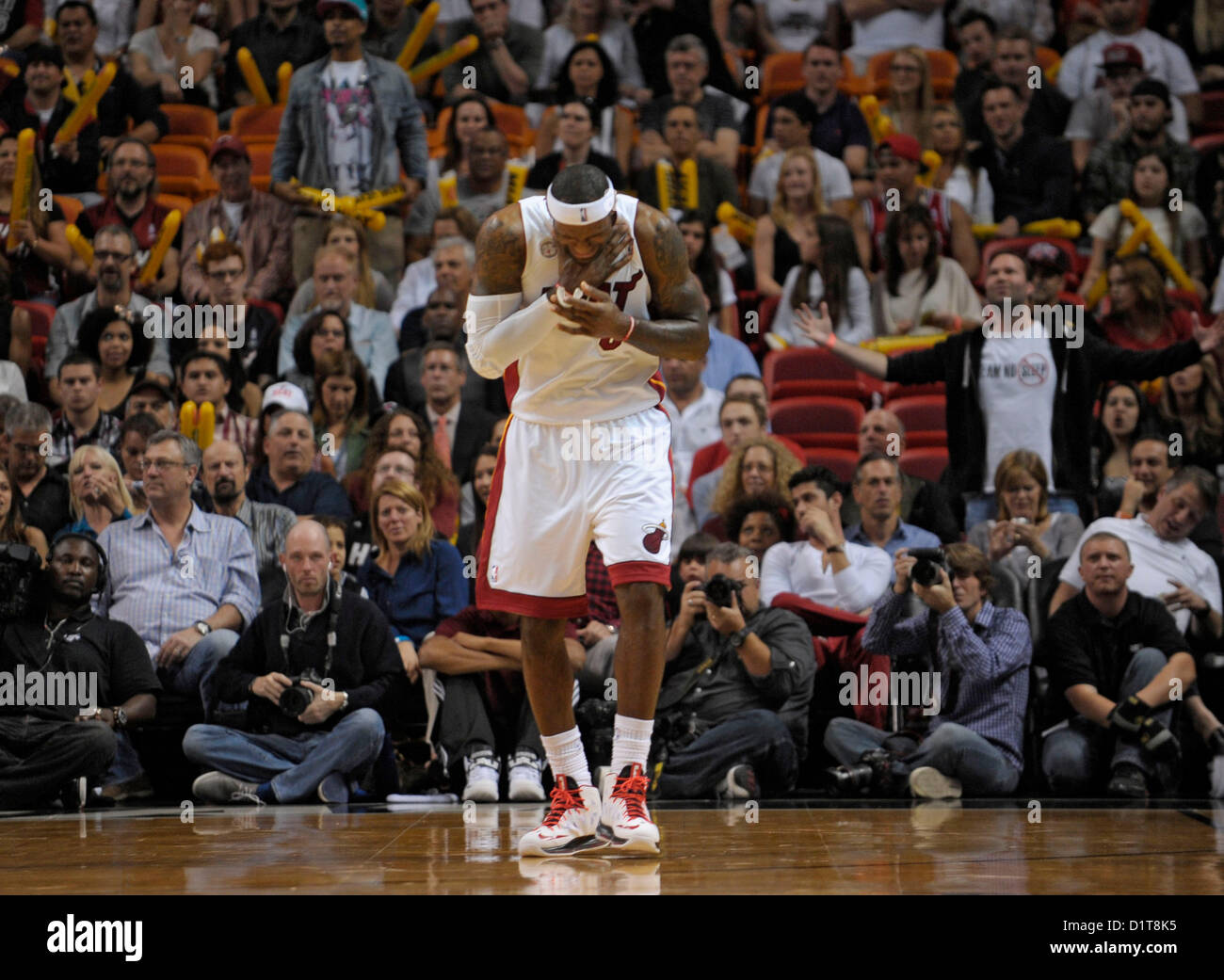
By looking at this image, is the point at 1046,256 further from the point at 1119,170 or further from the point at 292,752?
the point at 292,752

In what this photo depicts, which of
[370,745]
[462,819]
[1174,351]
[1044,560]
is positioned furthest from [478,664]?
[1174,351]

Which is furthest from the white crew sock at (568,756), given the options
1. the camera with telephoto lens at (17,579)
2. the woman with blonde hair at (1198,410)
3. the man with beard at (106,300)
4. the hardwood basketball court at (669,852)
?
the man with beard at (106,300)

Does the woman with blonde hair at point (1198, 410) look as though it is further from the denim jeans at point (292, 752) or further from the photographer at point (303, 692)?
the denim jeans at point (292, 752)

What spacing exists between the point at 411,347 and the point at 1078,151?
479 cm

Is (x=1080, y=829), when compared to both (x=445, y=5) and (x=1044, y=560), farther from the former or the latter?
(x=445, y=5)

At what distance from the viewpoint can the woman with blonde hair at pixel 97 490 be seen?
287 inches

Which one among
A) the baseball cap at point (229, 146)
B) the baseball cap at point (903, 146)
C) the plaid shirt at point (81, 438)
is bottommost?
the plaid shirt at point (81, 438)

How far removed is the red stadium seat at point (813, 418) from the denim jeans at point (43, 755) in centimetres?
406

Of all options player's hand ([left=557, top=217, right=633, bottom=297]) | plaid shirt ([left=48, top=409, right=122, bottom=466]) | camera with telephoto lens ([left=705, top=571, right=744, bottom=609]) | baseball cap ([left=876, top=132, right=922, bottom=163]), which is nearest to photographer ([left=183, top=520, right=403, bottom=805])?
camera with telephoto lens ([left=705, top=571, right=744, bottom=609])

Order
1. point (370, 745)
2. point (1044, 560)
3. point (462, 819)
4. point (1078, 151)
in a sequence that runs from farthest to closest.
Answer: point (1078, 151) < point (1044, 560) < point (370, 745) < point (462, 819)

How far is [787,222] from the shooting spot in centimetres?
976

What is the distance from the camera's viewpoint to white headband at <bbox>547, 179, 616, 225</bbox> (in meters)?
4.11

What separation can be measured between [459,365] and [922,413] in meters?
2.49
